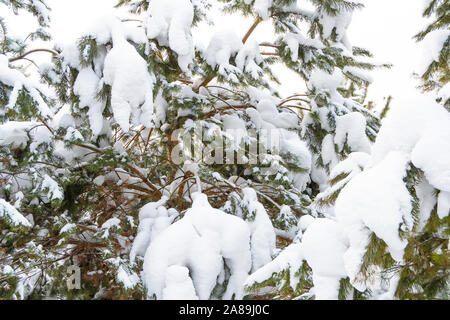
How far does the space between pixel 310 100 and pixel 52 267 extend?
290 cm

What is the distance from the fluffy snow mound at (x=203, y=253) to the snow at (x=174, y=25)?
1.34 meters

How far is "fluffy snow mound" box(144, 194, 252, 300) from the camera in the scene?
7.02 ft

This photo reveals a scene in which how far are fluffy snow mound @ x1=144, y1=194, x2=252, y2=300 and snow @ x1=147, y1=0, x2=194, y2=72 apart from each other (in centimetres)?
134

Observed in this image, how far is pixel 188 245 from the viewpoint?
2207mm

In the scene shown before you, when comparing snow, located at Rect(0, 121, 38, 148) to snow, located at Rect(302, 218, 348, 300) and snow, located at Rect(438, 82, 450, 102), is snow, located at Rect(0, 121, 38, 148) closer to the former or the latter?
snow, located at Rect(302, 218, 348, 300)

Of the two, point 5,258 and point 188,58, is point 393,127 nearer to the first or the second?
point 188,58

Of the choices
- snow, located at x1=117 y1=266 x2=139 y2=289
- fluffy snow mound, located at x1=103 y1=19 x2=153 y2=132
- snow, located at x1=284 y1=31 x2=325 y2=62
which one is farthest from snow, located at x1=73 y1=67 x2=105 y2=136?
snow, located at x1=284 y1=31 x2=325 y2=62

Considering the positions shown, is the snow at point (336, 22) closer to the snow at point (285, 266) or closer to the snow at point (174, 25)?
the snow at point (174, 25)

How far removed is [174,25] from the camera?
289cm

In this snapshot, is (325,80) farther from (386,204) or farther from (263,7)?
(386,204)

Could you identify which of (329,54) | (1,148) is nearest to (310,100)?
(329,54)

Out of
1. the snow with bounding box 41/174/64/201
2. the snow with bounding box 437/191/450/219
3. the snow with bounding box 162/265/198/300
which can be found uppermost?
the snow with bounding box 41/174/64/201

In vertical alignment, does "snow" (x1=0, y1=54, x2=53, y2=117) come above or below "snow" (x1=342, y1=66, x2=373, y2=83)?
Result: below
